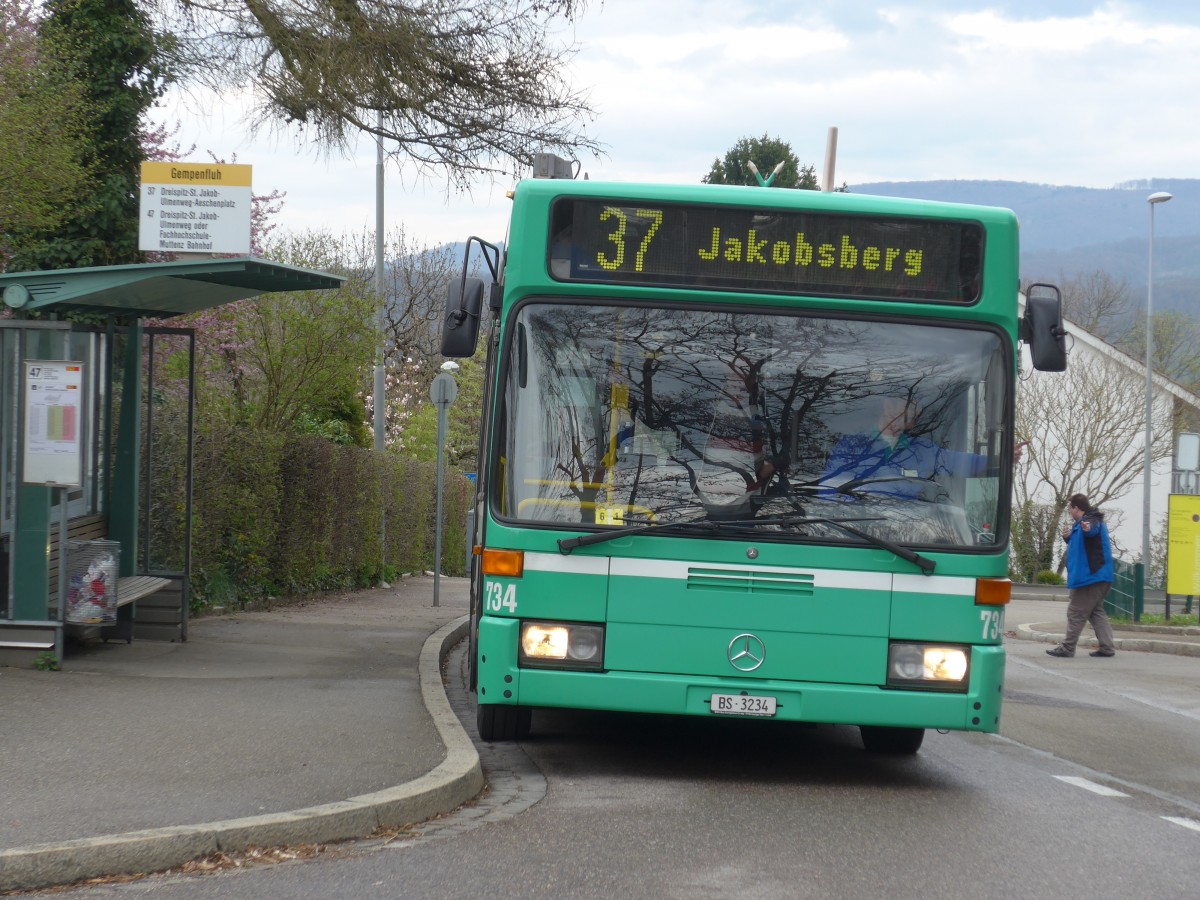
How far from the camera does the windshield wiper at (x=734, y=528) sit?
7.53m

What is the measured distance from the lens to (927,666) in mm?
7617

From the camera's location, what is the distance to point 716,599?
24.9ft

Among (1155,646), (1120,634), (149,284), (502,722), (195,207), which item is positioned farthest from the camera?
(1120,634)

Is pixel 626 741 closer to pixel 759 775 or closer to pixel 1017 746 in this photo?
pixel 759 775

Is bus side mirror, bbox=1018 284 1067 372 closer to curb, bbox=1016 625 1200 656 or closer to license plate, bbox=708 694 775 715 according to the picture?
license plate, bbox=708 694 775 715

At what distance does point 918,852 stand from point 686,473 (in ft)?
7.15

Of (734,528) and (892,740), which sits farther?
(892,740)

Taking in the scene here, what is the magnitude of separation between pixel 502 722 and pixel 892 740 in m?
2.40

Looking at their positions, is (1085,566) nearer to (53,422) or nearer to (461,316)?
(461,316)

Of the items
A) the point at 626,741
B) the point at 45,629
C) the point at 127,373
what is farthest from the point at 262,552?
the point at 626,741

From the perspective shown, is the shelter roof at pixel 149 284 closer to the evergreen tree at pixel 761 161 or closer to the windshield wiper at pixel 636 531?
the windshield wiper at pixel 636 531

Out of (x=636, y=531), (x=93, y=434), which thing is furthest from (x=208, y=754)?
(x=93, y=434)

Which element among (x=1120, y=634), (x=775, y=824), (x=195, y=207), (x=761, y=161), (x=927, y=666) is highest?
(x=761, y=161)

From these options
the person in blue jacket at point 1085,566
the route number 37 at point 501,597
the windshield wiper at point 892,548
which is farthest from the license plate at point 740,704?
the person in blue jacket at point 1085,566
